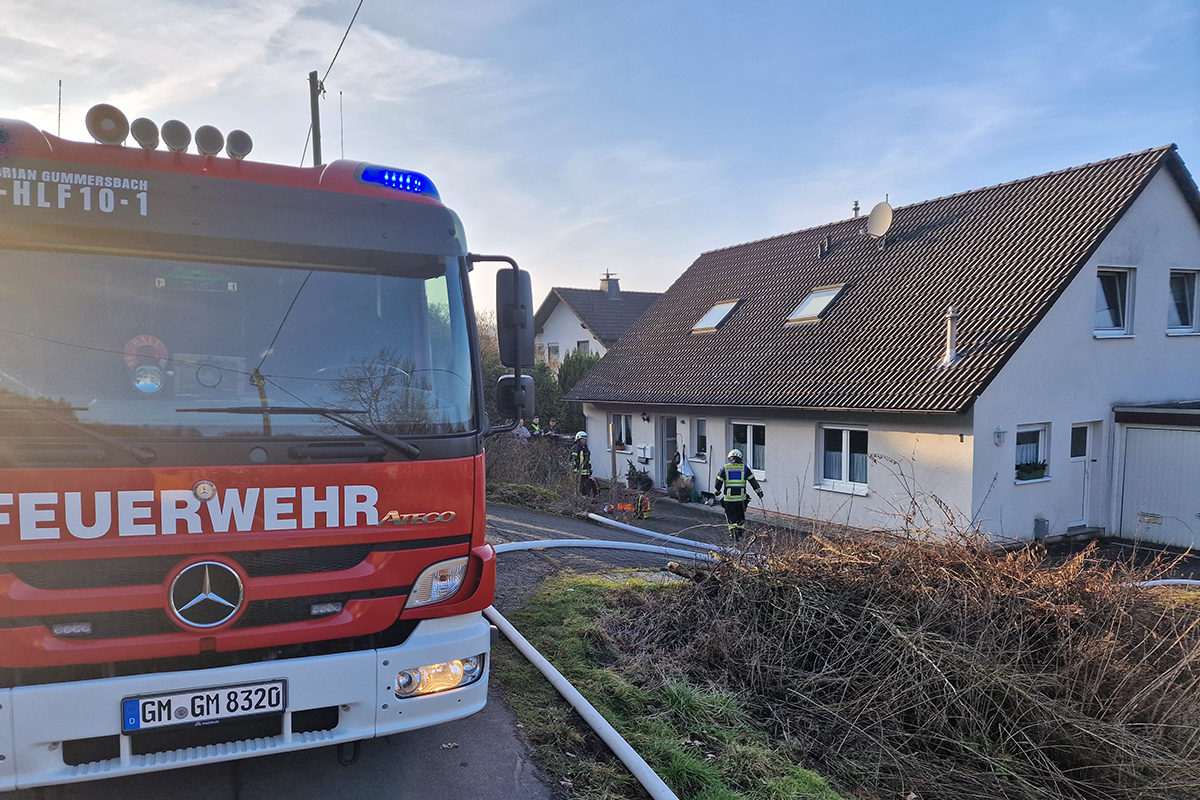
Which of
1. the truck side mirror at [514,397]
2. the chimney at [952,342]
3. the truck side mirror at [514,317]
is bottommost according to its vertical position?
the truck side mirror at [514,397]

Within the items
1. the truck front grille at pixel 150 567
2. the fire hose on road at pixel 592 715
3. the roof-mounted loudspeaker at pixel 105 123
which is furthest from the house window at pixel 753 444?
the roof-mounted loudspeaker at pixel 105 123

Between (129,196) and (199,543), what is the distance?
1.58 metres

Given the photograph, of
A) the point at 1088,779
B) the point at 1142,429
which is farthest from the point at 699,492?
the point at 1088,779

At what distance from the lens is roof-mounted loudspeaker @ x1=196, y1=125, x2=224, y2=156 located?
139 inches

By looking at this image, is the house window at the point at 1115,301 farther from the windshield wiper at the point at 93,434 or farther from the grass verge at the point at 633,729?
the windshield wiper at the point at 93,434

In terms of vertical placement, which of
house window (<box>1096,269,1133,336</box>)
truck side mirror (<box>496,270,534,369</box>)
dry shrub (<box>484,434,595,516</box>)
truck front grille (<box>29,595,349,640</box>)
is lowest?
dry shrub (<box>484,434,595,516</box>)

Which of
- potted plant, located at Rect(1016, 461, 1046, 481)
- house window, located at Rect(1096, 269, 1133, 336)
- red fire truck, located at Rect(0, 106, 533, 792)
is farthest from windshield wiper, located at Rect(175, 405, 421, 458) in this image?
house window, located at Rect(1096, 269, 1133, 336)

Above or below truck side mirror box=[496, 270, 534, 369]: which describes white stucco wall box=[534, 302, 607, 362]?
above

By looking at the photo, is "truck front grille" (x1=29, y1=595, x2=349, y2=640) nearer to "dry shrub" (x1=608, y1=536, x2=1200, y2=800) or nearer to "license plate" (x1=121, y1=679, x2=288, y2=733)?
"license plate" (x1=121, y1=679, x2=288, y2=733)

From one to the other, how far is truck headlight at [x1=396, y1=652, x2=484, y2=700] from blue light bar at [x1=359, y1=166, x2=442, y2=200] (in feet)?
7.78

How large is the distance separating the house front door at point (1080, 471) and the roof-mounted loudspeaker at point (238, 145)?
14.7 m

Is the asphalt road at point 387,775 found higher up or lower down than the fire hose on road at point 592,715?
lower down

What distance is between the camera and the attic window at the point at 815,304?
56.6 ft

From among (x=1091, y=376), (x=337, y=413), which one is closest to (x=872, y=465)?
(x=1091, y=376)
